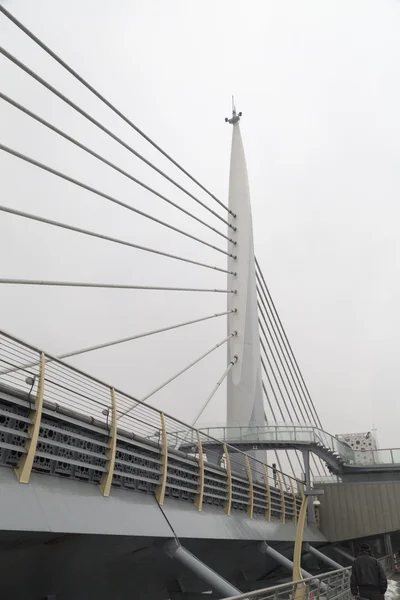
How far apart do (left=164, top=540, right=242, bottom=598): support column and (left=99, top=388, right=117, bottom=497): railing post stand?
162 cm

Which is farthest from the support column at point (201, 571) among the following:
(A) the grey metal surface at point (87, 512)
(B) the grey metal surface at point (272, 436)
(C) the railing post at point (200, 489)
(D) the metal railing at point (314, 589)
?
(B) the grey metal surface at point (272, 436)

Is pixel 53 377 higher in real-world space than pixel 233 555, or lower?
higher

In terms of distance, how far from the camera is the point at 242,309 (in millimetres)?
22312

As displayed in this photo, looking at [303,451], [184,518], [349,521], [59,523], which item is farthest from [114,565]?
[349,521]

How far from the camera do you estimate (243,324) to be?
22000 mm

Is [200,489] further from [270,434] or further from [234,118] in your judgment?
[234,118]

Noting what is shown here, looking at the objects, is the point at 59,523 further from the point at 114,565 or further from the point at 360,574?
the point at 360,574

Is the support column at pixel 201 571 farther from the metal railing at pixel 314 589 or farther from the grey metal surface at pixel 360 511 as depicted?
the grey metal surface at pixel 360 511

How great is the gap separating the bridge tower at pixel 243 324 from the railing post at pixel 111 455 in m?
13.9

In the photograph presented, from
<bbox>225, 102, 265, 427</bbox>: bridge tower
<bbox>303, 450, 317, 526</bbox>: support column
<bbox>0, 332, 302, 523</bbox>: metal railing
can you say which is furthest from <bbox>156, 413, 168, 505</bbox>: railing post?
<bbox>303, 450, 317, 526</bbox>: support column

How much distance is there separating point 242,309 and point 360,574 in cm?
1587

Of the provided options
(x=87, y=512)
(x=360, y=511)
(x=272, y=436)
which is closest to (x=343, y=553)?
(x=360, y=511)

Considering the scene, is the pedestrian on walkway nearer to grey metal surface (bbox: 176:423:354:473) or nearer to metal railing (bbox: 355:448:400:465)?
grey metal surface (bbox: 176:423:354:473)

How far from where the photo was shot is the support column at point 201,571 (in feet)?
24.8
